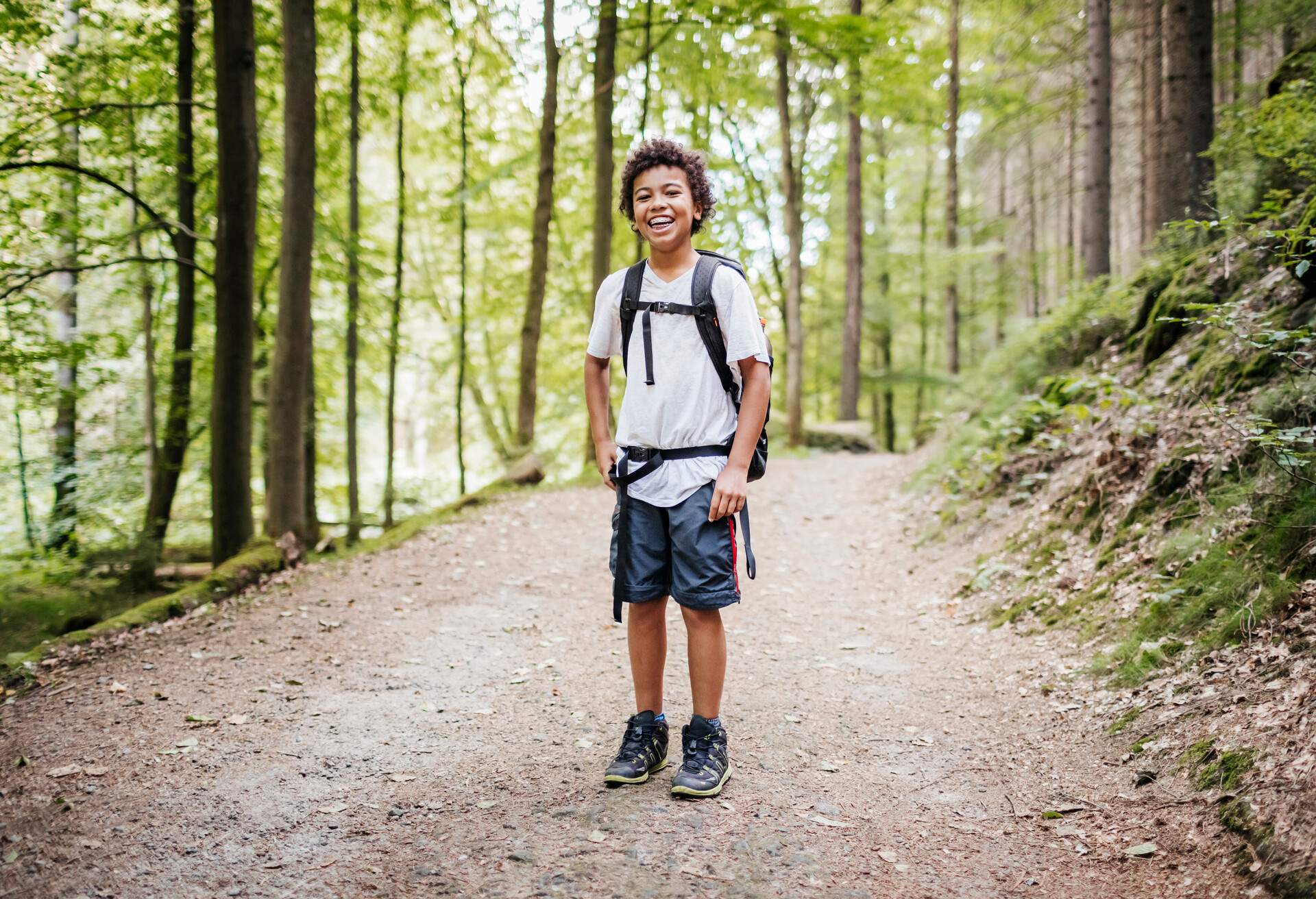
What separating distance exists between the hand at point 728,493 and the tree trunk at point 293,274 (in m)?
5.95

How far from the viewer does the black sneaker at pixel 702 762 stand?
9.06ft

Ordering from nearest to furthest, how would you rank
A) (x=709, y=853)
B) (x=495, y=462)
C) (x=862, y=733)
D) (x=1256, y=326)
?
(x=709, y=853) → (x=862, y=733) → (x=1256, y=326) → (x=495, y=462)

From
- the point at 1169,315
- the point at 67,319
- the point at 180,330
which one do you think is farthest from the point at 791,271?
the point at 67,319

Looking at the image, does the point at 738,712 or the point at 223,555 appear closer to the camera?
the point at 738,712

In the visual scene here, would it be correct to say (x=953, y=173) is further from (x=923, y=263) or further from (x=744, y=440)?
(x=744, y=440)

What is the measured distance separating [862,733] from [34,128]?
30.1 feet

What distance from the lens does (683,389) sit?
2.83m

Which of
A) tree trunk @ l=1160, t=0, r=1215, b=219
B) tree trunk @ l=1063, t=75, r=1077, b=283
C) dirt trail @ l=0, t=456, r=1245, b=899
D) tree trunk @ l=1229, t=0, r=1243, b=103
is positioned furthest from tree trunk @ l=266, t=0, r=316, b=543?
tree trunk @ l=1063, t=75, r=1077, b=283

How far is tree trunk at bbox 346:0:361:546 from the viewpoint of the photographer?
10781 mm

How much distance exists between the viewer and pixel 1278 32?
10.9 m

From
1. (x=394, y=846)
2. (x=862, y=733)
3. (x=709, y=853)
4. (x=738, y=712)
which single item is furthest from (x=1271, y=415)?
(x=394, y=846)

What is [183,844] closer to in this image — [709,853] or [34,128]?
[709,853]

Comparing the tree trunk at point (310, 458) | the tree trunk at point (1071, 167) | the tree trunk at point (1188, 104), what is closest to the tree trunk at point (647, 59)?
the tree trunk at point (310, 458)

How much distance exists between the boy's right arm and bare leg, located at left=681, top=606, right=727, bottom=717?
2.01 feet
